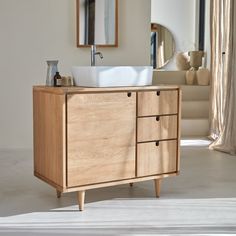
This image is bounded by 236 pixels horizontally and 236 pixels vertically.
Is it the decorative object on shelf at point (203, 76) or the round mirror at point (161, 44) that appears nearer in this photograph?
the decorative object on shelf at point (203, 76)

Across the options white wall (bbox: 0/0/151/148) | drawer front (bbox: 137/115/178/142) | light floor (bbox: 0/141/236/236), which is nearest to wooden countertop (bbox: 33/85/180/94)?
drawer front (bbox: 137/115/178/142)

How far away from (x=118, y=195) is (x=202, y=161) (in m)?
1.39

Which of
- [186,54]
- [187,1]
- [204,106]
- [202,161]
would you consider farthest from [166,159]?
[187,1]

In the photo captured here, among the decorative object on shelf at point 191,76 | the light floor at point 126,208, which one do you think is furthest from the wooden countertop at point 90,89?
the decorative object on shelf at point 191,76

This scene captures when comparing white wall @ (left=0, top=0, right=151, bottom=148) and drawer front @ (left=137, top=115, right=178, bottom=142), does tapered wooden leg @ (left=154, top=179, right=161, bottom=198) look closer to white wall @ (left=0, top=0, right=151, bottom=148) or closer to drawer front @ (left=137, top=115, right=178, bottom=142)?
drawer front @ (left=137, top=115, right=178, bottom=142)

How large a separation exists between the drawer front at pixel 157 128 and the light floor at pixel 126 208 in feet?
1.41

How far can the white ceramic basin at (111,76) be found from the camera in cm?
274

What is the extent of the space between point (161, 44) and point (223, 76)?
2101 millimetres

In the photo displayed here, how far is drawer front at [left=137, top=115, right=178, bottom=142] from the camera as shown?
9.28ft

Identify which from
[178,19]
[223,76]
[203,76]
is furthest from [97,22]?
[178,19]

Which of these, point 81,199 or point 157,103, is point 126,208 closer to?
point 81,199

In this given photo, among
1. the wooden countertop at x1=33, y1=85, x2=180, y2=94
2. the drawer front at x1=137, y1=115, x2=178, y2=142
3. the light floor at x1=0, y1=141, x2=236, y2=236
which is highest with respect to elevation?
the wooden countertop at x1=33, y1=85, x2=180, y2=94

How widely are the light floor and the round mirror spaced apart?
11.4 feet

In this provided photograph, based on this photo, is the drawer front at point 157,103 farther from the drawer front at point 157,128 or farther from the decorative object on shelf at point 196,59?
the decorative object on shelf at point 196,59
